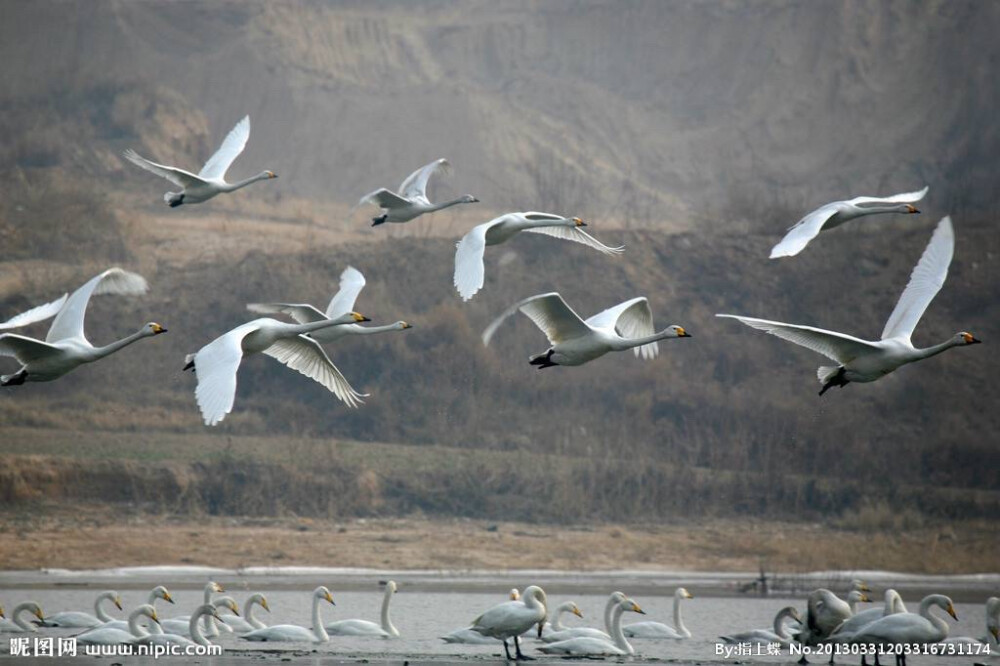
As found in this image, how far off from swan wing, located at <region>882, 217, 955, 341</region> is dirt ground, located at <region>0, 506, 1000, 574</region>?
13.2 m

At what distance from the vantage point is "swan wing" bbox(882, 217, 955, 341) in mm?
16297

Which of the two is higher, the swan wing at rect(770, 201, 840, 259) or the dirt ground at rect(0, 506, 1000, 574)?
the swan wing at rect(770, 201, 840, 259)

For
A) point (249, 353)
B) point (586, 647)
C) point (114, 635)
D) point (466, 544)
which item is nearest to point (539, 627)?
point (586, 647)

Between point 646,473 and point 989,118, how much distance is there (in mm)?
29846

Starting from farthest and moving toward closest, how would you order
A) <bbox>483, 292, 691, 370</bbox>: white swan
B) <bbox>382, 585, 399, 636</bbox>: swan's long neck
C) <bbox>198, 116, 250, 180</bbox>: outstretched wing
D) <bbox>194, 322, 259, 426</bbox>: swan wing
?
1. <bbox>198, 116, 250, 180</bbox>: outstretched wing
2. <bbox>382, 585, 399, 636</bbox>: swan's long neck
3. <bbox>483, 292, 691, 370</bbox>: white swan
4. <bbox>194, 322, 259, 426</bbox>: swan wing

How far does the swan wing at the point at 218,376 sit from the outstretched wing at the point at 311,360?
10.6ft

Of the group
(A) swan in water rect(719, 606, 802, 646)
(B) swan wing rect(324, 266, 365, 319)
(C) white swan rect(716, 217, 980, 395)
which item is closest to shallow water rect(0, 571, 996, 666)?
(A) swan in water rect(719, 606, 802, 646)

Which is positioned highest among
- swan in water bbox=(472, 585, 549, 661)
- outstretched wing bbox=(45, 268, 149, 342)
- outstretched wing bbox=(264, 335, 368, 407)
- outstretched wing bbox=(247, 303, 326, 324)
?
outstretched wing bbox=(247, 303, 326, 324)

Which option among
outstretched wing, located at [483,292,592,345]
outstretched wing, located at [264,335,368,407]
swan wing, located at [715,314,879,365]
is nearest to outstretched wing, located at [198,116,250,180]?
outstretched wing, located at [264,335,368,407]

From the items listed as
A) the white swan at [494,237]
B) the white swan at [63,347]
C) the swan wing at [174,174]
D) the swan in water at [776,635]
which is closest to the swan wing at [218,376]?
the white swan at [63,347]

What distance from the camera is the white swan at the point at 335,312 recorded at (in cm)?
1822

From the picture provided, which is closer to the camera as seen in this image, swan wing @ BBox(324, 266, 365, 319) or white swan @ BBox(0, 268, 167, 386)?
white swan @ BBox(0, 268, 167, 386)

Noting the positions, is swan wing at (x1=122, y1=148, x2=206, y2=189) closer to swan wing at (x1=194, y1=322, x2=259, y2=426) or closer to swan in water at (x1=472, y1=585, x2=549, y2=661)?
swan wing at (x1=194, y1=322, x2=259, y2=426)

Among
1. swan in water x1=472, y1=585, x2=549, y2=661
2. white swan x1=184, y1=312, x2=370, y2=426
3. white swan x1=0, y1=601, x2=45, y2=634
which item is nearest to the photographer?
white swan x1=184, y1=312, x2=370, y2=426
